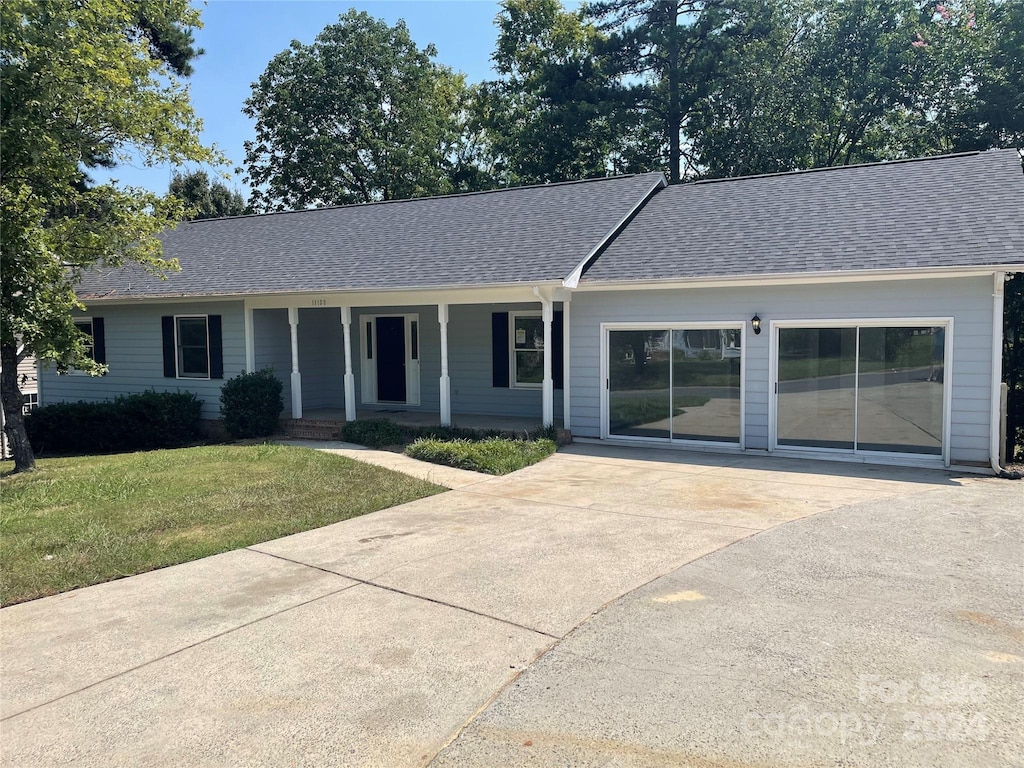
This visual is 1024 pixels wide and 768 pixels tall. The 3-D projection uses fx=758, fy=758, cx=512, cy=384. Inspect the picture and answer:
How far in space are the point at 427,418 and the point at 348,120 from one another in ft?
70.9

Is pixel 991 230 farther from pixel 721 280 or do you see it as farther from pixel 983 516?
pixel 983 516

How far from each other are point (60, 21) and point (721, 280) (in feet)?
32.2

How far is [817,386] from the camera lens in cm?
1112

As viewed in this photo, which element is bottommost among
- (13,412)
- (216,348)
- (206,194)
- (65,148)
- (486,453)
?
(486,453)

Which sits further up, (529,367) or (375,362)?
(375,362)

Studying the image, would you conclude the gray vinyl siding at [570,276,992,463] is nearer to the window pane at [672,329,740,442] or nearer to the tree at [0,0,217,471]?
the window pane at [672,329,740,442]

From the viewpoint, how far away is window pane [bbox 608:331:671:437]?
12383mm

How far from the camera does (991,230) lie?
1029 centimetres

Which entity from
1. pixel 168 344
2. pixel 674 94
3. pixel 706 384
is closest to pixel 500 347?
pixel 706 384

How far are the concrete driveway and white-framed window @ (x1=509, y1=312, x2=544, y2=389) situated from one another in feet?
22.3

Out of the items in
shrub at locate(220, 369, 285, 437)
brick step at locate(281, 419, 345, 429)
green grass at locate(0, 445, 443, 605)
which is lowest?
green grass at locate(0, 445, 443, 605)

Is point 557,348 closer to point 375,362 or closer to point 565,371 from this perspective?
point 565,371

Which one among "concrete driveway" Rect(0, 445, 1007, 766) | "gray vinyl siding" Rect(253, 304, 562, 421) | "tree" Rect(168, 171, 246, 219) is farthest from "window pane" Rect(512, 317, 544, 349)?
"tree" Rect(168, 171, 246, 219)

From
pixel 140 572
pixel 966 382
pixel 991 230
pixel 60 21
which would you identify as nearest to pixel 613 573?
pixel 140 572
